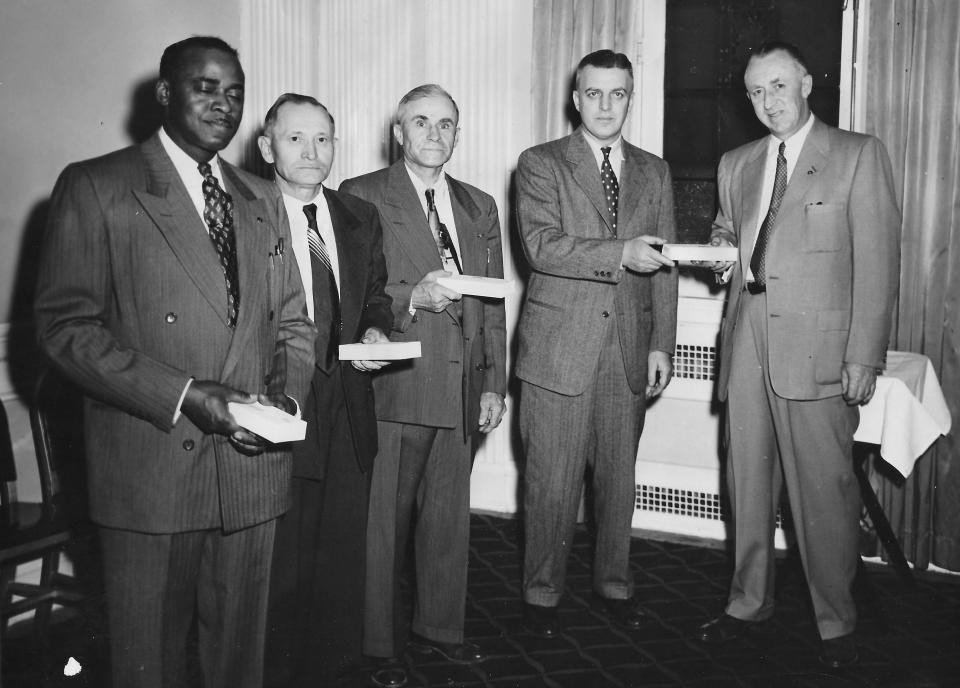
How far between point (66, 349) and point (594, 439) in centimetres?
199

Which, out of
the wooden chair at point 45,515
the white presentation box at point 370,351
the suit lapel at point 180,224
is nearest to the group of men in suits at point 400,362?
the suit lapel at point 180,224

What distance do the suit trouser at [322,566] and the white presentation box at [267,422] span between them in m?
0.70

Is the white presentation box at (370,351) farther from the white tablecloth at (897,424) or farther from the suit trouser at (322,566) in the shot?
the white tablecloth at (897,424)

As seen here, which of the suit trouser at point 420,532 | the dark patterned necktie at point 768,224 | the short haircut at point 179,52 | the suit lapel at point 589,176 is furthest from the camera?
the suit lapel at point 589,176

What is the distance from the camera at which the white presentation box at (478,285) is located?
8.37ft

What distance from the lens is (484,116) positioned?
4.45 m

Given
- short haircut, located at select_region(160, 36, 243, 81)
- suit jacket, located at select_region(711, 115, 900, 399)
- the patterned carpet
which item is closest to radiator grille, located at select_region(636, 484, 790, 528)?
the patterned carpet

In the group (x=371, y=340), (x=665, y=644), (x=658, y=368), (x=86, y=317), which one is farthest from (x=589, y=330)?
(x=86, y=317)

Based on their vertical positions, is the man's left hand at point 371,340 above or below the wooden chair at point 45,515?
above

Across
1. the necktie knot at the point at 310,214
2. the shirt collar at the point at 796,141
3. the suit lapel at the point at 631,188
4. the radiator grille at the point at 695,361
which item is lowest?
the radiator grille at the point at 695,361

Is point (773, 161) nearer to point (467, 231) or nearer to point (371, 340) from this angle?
point (467, 231)

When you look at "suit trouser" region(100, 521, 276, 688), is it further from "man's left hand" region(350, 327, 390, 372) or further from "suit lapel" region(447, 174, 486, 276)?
"suit lapel" region(447, 174, 486, 276)

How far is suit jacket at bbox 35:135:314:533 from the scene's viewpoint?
175cm

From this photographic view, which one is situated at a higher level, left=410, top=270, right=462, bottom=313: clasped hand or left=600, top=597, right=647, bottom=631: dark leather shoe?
left=410, top=270, right=462, bottom=313: clasped hand
